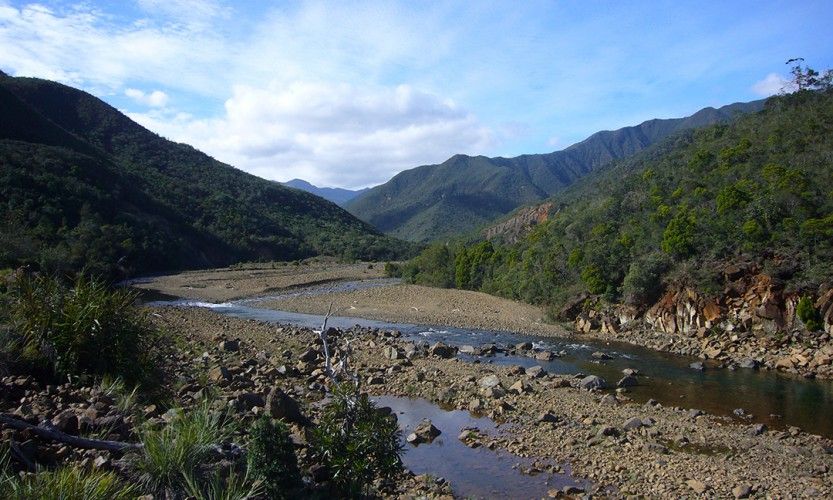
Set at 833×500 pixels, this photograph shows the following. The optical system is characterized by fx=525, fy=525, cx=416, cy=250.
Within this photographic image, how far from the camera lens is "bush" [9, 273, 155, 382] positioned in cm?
998

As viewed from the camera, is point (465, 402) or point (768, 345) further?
point (768, 345)

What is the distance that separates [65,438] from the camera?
22.3ft

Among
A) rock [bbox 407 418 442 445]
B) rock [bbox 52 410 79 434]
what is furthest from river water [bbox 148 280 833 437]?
rock [bbox 52 410 79 434]

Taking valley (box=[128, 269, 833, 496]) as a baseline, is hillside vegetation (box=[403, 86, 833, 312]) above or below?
above

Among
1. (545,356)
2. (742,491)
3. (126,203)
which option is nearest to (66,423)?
(742,491)

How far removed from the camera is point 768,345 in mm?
23125

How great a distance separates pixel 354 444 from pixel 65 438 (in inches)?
149

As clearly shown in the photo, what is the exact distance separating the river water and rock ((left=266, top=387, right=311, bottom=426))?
11.3 meters

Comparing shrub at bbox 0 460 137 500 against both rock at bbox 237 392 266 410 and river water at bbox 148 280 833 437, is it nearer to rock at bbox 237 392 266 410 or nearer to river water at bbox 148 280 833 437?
rock at bbox 237 392 266 410

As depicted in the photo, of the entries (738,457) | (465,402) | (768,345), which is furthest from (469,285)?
(738,457)

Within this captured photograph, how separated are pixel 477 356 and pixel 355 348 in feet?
18.2

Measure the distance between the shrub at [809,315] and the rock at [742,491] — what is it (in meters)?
16.4

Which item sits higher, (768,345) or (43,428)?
(43,428)

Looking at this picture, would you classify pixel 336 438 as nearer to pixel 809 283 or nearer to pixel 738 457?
pixel 738 457
